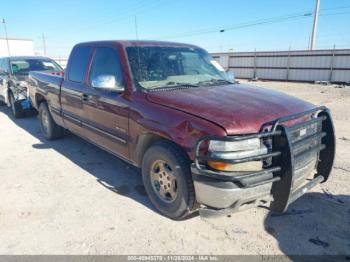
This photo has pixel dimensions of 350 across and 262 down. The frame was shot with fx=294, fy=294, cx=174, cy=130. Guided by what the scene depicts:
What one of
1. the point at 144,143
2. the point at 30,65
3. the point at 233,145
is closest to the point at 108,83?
the point at 144,143

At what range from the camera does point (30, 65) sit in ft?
30.6

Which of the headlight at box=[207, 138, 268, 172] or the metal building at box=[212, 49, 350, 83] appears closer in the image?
the headlight at box=[207, 138, 268, 172]

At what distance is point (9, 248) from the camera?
2920 mm

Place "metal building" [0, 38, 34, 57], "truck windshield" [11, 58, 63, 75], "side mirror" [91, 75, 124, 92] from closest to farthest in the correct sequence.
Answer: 1. "side mirror" [91, 75, 124, 92]
2. "truck windshield" [11, 58, 63, 75]
3. "metal building" [0, 38, 34, 57]

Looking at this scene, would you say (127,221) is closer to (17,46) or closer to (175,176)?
(175,176)

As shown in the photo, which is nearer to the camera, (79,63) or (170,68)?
(170,68)

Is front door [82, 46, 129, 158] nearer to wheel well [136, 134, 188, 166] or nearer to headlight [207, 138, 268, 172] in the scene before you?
wheel well [136, 134, 188, 166]

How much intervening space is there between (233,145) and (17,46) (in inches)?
2025

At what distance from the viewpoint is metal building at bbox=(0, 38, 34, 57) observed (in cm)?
4403

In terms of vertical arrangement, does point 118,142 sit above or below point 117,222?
above

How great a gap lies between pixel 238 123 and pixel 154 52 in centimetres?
187

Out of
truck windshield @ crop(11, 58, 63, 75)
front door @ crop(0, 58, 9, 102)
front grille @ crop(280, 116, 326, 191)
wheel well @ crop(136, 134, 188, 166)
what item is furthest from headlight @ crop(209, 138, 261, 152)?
front door @ crop(0, 58, 9, 102)

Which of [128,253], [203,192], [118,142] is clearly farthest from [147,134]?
[128,253]

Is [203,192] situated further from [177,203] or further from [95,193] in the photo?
[95,193]
